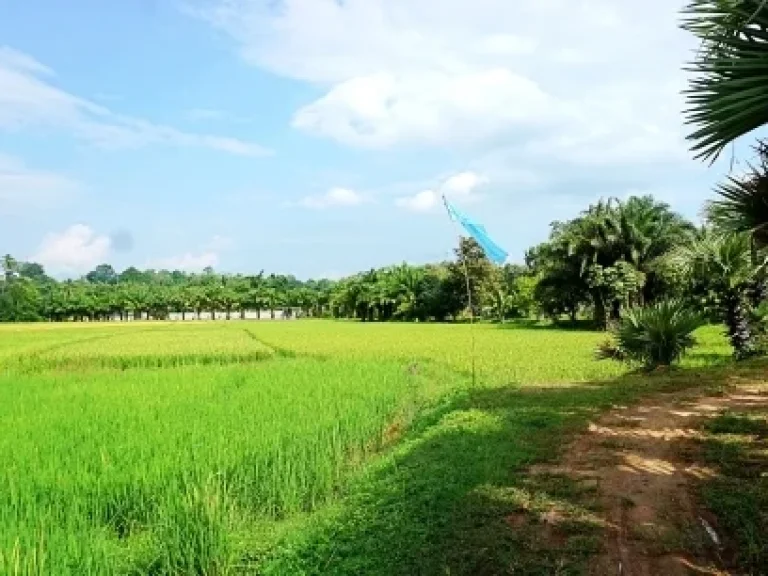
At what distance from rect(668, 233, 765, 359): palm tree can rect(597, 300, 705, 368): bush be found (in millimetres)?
631

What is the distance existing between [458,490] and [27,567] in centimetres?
292

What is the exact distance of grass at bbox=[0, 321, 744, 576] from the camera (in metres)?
4.47

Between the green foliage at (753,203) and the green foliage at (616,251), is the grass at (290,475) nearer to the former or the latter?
the green foliage at (753,203)

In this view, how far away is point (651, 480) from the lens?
525cm

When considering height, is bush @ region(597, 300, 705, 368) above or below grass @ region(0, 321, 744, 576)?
above

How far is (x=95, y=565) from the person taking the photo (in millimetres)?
4172

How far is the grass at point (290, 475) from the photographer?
4.47m

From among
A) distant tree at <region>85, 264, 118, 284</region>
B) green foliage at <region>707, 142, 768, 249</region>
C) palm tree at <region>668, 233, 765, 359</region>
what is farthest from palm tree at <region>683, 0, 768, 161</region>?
distant tree at <region>85, 264, 118, 284</region>

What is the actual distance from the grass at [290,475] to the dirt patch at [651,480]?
239 mm

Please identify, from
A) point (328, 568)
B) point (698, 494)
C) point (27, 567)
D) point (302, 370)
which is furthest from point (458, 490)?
point (302, 370)

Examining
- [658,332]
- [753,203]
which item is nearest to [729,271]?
[658,332]

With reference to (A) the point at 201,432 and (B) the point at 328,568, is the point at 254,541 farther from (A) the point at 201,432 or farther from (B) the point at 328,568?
(A) the point at 201,432

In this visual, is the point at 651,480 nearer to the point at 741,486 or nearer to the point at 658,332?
the point at 741,486

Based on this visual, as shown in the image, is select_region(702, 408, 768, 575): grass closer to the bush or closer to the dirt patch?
the dirt patch
